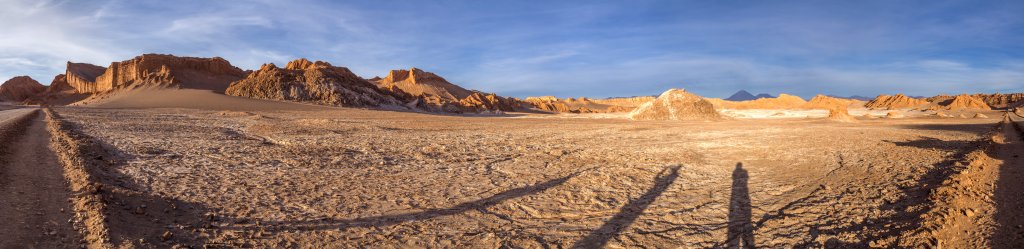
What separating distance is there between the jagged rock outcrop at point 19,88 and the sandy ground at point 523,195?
85399 mm

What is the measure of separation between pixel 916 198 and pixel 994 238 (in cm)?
169

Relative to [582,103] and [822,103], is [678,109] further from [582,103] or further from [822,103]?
[582,103]

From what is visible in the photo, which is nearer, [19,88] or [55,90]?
[55,90]

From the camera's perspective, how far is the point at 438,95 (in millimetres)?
75062

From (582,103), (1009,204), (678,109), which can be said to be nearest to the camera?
(1009,204)

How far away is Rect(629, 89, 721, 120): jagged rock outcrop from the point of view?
1047 inches

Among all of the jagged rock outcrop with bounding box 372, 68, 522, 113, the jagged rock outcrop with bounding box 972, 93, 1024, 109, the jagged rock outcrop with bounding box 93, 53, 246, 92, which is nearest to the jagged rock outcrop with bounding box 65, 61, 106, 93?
the jagged rock outcrop with bounding box 93, 53, 246, 92

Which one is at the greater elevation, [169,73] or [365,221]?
[169,73]

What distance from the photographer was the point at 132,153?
28.8ft

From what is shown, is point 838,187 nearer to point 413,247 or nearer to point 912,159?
point 912,159

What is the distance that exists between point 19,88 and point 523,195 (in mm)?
96581

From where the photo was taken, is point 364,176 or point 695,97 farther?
point 695,97

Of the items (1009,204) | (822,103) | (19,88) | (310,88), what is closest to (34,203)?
(1009,204)

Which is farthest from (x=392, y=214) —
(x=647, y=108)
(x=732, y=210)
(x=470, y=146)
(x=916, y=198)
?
(x=647, y=108)
